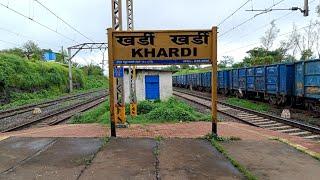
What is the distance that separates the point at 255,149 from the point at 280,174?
2141mm

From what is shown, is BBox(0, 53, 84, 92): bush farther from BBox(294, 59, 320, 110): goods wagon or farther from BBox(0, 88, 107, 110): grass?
BBox(294, 59, 320, 110): goods wagon

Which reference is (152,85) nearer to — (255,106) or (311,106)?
(255,106)

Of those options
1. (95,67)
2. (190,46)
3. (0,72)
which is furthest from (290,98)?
(95,67)

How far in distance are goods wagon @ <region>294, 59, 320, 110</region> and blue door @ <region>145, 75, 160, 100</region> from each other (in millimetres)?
7865

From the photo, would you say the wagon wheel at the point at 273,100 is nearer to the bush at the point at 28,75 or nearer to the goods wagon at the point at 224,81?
the goods wagon at the point at 224,81

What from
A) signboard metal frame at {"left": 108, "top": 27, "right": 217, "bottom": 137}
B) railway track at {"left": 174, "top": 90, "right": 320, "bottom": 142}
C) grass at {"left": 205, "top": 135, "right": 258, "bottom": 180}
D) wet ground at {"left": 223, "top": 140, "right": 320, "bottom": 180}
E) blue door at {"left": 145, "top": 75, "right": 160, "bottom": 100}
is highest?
signboard metal frame at {"left": 108, "top": 27, "right": 217, "bottom": 137}

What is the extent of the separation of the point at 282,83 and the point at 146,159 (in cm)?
1671

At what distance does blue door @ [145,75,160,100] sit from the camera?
23484mm

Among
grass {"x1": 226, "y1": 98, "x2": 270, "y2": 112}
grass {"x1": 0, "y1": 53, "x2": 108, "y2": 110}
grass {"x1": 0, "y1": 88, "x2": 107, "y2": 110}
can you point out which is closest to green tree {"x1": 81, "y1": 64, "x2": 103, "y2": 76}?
grass {"x1": 0, "y1": 53, "x2": 108, "y2": 110}

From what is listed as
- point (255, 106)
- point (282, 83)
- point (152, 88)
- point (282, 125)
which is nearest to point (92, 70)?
point (152, 88)

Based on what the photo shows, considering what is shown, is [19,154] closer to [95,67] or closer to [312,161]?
[312,161]

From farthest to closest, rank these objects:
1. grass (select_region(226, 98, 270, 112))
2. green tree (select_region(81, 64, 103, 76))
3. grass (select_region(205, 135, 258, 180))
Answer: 1. green tree (select_region(81, 64, 103, 76))
2. grass (select_region(226, 98, 270, 112))
3. grass (select_region(205, 135, 258, 180))

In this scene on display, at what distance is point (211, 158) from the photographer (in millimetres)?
7465

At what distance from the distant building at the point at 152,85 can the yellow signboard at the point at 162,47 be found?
1278cm
